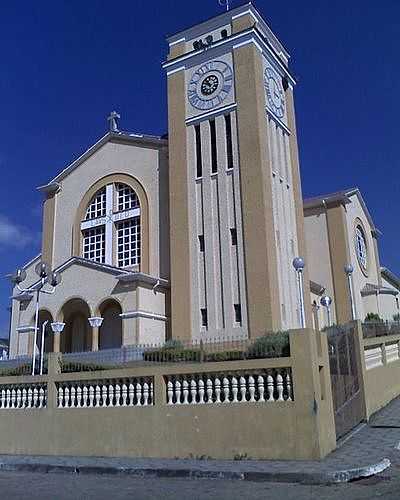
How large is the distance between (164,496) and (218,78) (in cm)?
2334

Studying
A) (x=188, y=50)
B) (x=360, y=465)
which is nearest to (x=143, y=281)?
(x=188, y=50)

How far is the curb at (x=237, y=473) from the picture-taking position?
23.7 feet

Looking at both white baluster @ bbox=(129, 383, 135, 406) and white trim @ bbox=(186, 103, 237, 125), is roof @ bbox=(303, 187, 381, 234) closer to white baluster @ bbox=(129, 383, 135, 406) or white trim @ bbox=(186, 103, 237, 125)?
white trim @ bbox=(186, 103, 237, 125)

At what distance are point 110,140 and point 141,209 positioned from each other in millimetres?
5332

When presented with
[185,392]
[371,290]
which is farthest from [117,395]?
[371,290]

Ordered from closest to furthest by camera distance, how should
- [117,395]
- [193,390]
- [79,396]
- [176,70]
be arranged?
[193,390]
[117,395]
[79,396]
[176,70]

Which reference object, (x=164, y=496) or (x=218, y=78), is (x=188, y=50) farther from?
(x=164, y=496)

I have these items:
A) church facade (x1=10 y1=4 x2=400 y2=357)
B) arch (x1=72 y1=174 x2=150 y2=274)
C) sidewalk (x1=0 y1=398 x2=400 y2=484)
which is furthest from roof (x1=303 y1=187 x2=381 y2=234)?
sidewalk (x1=0 y1=398 x2=400 y2=484)

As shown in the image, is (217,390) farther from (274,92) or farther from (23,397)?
(274,92)

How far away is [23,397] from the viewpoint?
37.9 ft

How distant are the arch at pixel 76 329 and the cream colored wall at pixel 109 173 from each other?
12.2 feet

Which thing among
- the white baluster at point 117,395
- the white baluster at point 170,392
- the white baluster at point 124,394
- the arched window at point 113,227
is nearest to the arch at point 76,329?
the arched window at point 113,227

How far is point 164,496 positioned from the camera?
6703 mm

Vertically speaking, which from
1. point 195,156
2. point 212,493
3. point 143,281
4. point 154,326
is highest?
point 195,156
